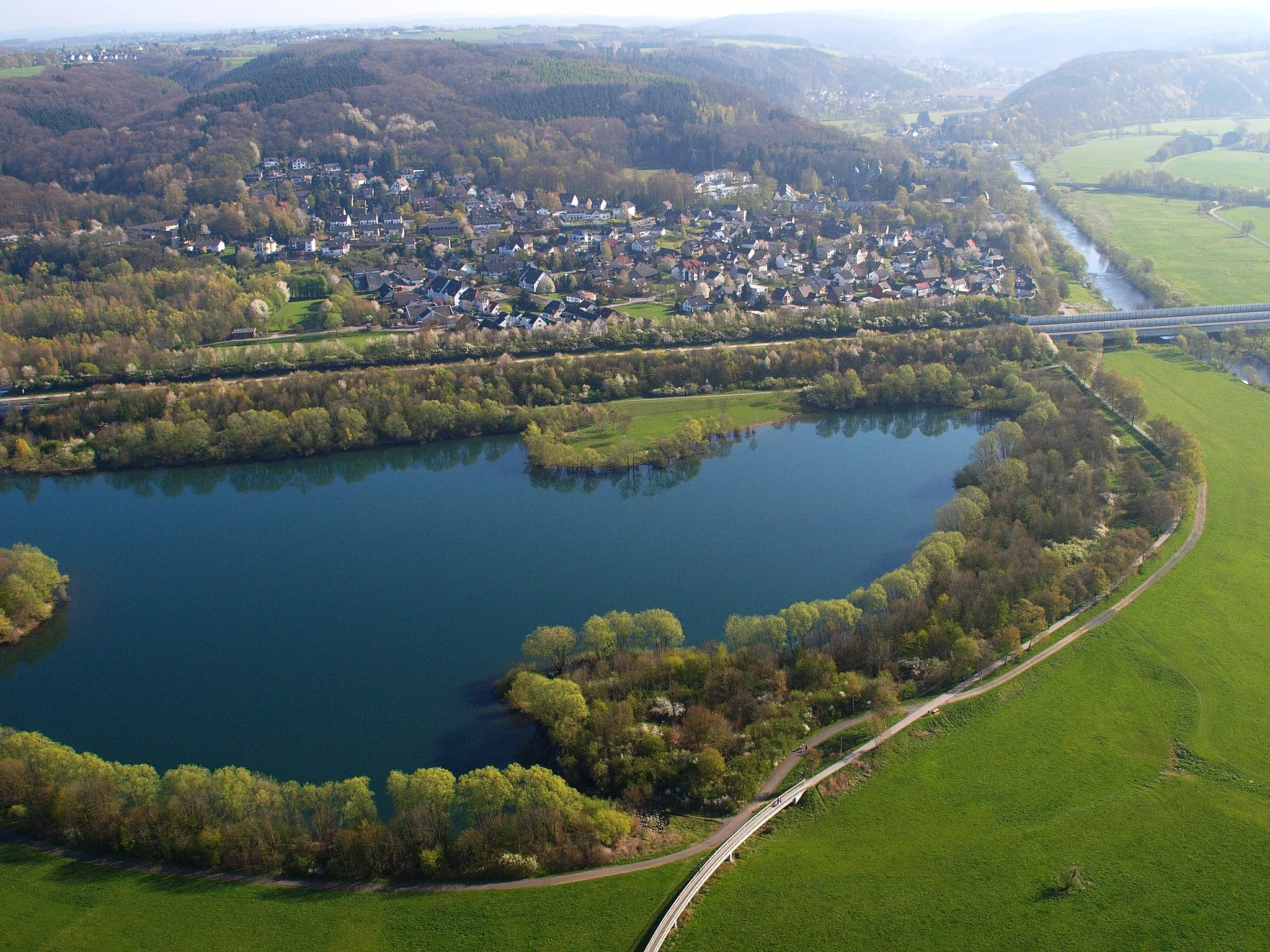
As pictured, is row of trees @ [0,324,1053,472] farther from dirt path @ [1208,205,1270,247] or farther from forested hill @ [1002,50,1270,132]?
forested hill @ [1002,50,1270,132]

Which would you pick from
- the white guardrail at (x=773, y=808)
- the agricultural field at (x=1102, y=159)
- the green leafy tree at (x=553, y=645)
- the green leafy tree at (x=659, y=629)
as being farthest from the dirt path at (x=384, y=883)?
the agricultural field at (x=1102, y=159)

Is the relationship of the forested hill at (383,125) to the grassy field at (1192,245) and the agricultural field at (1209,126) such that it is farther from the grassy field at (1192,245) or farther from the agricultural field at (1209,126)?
the agricultural field at (1209,126)

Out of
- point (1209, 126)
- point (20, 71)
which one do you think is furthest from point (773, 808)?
point (1209, 126)

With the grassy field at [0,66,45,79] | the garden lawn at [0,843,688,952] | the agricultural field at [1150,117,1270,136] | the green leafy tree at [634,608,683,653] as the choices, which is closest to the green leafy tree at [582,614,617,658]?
the green leafy tree at [634,608,683,653]

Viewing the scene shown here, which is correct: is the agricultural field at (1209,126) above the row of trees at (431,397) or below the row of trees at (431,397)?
above

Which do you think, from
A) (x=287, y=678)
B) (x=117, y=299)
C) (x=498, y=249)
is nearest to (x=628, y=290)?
(x=498, y=249)

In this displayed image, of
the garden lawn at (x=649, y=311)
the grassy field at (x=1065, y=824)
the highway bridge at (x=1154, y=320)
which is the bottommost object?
the grassy field at (x=1065, y=824)
